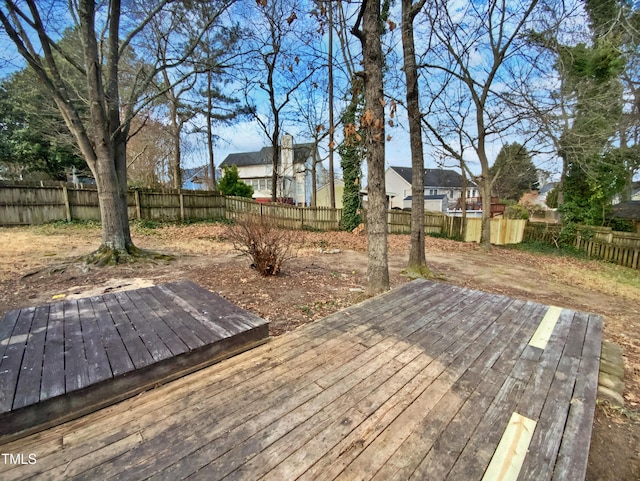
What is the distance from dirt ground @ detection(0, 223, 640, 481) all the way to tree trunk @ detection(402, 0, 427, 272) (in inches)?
26.6

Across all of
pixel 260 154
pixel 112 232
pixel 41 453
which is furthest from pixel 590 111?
pixel 260 154

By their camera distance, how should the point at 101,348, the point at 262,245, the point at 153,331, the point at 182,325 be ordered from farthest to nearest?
the point at 262,245, the point at 182,325, the point at 153,331, the point at 101,348

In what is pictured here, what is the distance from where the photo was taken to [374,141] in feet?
12.3

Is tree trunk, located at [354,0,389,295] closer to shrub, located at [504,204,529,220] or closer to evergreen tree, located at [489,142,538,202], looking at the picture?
evergreen tree, located at [489,142,538,202]

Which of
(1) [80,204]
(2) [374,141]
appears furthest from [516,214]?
(1) [80,204]

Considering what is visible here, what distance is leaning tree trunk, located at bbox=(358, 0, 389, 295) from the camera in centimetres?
368

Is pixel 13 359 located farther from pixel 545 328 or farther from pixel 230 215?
pixel 230 215

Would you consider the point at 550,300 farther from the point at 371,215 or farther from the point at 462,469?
the point at 462,469

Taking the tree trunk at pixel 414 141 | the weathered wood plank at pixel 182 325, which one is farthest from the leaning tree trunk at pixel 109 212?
the tree trunk at pixel 414 141

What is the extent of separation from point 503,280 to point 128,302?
Answer: 22.5 ft

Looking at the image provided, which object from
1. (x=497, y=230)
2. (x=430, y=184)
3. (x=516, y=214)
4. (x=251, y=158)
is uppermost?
(x=251, y=158)

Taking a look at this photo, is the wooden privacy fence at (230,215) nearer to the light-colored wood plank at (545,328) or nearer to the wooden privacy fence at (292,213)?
the wooden privacy fence at (292,213)

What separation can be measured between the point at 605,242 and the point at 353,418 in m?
12.6

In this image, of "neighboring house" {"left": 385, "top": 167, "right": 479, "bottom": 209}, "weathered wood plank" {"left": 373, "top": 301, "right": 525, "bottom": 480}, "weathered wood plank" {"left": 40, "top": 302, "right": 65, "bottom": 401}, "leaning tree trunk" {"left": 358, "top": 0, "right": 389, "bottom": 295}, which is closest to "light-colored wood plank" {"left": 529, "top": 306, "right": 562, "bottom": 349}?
"weathered wood plank" {"left": 373, "top": 301, "right": 525, "bottom": 480}
